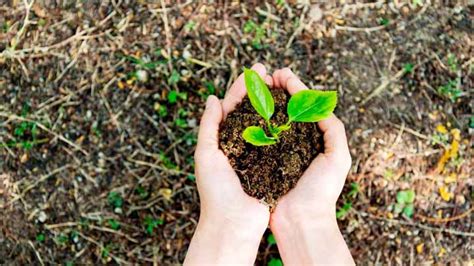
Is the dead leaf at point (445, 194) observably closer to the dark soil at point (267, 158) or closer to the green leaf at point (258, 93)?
the dark soil at point (267, 158)

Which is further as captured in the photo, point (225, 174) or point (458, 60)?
point (458, 60)

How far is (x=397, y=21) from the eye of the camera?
223 cm

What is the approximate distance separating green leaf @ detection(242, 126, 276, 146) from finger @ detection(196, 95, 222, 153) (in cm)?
21

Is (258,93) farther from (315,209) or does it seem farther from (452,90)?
(452,90)

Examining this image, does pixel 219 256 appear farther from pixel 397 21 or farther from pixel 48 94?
pixel 397 21

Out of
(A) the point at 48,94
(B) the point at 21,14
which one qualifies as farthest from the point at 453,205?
(B) the point at 21,14

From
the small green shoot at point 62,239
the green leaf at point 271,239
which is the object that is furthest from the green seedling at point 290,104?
the small green shoot at point 62,239

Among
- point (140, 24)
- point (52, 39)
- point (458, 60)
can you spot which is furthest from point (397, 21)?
point (52, 39)

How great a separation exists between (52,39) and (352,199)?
4.18ft

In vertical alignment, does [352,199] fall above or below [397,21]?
below

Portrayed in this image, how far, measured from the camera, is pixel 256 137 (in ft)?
5.18

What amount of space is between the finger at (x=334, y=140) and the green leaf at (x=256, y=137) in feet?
0.79

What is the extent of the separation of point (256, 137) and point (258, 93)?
12cm

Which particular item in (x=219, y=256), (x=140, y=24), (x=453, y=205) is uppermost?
(x=140, y=24)
